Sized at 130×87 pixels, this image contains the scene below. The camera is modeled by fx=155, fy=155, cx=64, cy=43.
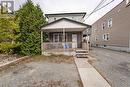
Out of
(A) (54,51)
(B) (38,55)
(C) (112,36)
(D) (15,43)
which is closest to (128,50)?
(C) (112,36)

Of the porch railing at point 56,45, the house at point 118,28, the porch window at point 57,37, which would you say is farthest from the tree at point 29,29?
the house at point 118,28

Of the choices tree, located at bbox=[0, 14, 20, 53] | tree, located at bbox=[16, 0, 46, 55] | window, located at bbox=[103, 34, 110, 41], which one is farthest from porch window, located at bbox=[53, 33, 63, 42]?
window, located at bbox=[103, 34, 110, 41]

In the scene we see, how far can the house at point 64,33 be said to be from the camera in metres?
17.6

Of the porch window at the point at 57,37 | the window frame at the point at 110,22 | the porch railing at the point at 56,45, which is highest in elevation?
the window frame at the point at 110,22

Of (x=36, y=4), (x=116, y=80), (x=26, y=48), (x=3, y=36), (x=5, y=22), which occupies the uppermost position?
(x=36, y=4)

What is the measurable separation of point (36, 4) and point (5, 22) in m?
5.37

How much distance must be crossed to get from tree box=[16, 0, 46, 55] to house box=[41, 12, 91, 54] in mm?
783

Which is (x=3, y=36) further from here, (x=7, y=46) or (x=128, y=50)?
(x=128, y=50)

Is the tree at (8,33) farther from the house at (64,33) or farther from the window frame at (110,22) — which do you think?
the window frame at (110,22)

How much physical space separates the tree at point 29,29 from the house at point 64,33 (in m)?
0.78

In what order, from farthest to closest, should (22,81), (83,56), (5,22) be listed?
(83,56) < (5,22) < (22,81)

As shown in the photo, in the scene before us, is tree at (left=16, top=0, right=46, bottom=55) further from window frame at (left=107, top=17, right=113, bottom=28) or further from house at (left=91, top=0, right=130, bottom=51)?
window frame at (left=107, top=17, right=113, bottom=28)

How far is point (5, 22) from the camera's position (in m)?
15.0

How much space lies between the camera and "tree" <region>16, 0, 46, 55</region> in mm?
16594
